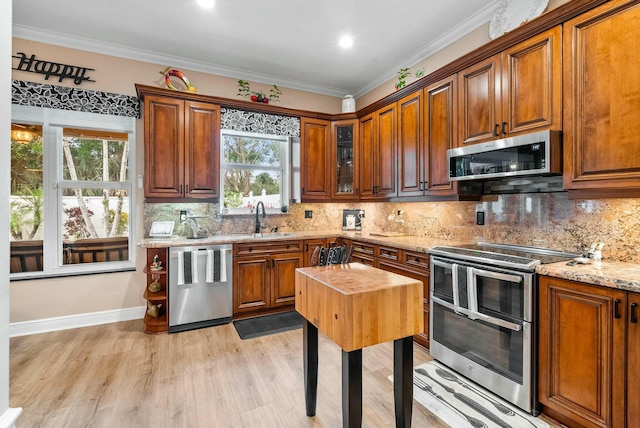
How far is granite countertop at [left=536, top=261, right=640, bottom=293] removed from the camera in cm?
154

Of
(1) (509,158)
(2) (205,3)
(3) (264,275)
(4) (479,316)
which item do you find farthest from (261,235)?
(1) (509,158)

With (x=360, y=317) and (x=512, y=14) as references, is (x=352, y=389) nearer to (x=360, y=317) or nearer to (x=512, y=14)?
(x=360, y=317)

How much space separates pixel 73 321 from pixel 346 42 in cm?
427

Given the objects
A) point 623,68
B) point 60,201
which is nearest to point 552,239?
point 623,68

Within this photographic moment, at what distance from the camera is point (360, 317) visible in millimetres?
1411

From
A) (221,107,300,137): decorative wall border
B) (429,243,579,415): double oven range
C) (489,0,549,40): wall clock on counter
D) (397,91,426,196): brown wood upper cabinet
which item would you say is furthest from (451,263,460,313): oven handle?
(221,107,300,137): decorative wall border

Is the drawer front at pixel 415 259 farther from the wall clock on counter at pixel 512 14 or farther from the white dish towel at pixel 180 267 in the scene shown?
the white dish towel at pixel 180 267

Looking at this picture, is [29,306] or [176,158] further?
[176,158]

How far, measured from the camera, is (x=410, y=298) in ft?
5.11

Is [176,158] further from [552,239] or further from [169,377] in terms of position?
[552,239]

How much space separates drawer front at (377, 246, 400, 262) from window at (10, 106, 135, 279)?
2.90 m

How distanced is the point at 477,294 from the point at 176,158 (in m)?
3.26

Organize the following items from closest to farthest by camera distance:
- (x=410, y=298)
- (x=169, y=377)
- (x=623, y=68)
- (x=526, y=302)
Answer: (x=410, y=298)
(x=623, y=68)
(x=526, y=302)
(x=169, y=377)

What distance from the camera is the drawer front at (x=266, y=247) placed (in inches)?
137
